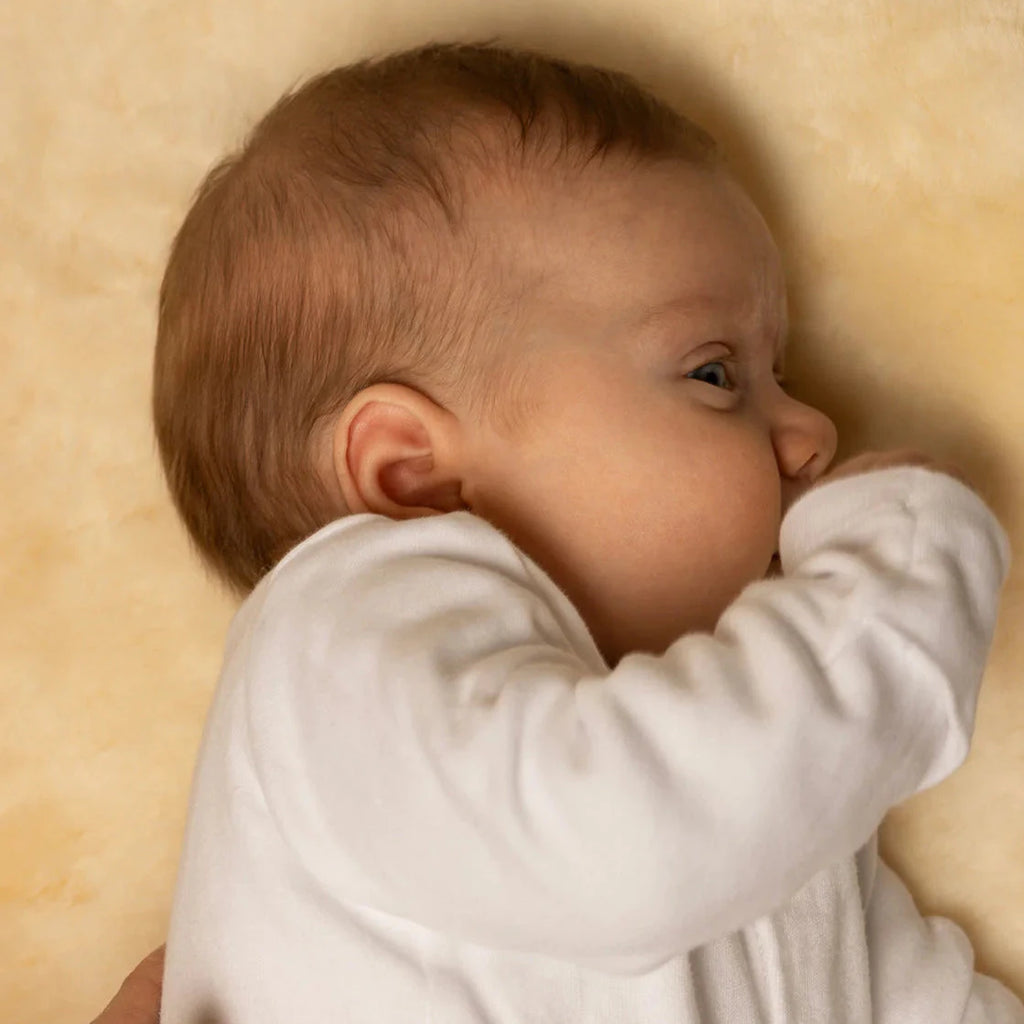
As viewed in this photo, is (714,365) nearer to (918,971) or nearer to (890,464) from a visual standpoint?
(890,464)

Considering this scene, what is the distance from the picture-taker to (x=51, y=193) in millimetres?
1382

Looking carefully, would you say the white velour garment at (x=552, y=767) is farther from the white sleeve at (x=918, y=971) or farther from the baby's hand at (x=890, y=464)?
the white sleeve at (x=918, y=971)

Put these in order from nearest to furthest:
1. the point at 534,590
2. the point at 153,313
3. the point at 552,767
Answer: the point at 552,767 → the point at 534,590 → the point at 153,313

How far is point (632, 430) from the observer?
1040mm

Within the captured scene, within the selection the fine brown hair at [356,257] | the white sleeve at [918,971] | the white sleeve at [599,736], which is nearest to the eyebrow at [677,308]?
the fine brown hair at [356,257]

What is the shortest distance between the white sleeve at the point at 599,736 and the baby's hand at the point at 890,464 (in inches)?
3.4

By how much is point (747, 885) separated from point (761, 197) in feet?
2.44

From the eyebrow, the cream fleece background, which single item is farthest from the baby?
the cream fleece background

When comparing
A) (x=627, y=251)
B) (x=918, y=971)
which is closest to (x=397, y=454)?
(x=627, y=251)

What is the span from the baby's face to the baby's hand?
57 millimetres

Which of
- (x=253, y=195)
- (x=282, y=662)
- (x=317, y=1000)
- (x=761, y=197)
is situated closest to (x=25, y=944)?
(x=317, y=1000)

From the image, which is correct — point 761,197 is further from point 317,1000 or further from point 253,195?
point 317,1000

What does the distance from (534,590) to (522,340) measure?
0.22 meters

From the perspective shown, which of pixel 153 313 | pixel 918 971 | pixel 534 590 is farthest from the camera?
pixel 153 313
